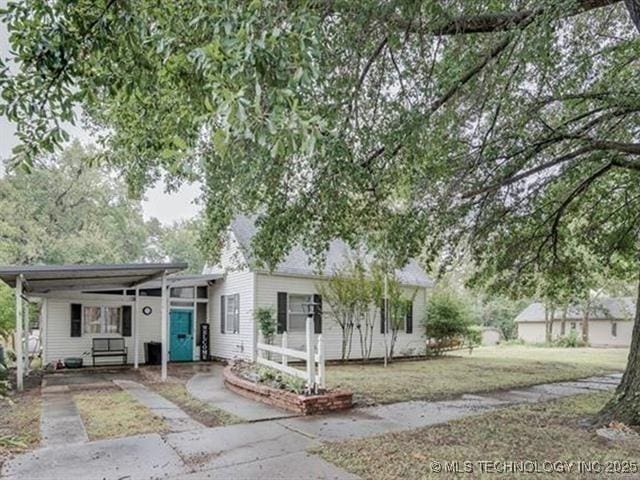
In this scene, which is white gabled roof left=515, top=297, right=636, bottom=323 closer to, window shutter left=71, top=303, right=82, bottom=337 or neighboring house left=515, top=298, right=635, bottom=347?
neighboring house left=515, top=298, right=635, bottom=347

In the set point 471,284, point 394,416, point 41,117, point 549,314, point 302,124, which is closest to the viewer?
point 302,124

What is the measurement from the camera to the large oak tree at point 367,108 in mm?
3047

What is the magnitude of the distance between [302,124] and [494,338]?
3886cm

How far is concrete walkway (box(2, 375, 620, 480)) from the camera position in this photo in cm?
484

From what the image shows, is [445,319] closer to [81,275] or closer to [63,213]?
[81,275]

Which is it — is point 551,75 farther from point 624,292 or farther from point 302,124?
point 624,292

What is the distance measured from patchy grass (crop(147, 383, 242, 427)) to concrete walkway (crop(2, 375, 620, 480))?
457 millimetres

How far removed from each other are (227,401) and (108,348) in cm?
829

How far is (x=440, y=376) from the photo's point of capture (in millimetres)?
12492

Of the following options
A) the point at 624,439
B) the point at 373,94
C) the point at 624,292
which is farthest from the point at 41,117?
the point at 624,292

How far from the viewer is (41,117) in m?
3.38

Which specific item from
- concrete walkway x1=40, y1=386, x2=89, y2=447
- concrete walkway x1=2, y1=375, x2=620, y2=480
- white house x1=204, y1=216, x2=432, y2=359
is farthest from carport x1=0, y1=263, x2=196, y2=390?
concrete walkway x1=2, y1=375, x2=620, y2=480

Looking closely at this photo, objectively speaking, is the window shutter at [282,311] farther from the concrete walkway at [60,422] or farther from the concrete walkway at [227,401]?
the concrete walkway at [60,422]

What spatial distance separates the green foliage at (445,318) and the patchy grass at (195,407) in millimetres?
10728
